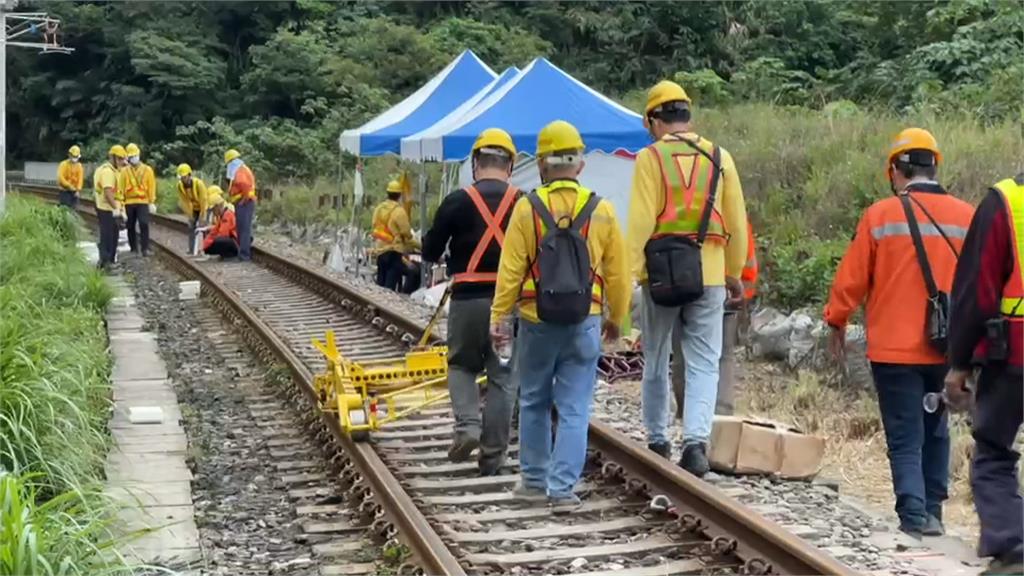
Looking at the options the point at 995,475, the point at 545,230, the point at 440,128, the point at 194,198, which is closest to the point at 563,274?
the point at 545,230

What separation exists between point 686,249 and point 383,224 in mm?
11131

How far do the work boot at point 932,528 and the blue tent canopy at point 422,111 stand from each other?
12307 mm

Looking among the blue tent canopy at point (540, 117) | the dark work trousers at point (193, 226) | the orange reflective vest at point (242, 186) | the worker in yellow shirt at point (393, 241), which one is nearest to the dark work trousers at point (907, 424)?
the blue tent canopy at point (540, 117)

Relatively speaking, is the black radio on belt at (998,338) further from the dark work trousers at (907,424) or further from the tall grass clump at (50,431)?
the tall grass clump at (50,431)

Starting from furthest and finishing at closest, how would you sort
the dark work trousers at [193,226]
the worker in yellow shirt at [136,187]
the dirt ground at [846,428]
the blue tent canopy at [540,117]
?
the dark work trousers at [193,226]
the worker in yellow shirt at [136,187]
the blue tent canopy at [540,117]
the dirt ground at [846,428]

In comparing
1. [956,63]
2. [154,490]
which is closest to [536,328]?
[154,490]

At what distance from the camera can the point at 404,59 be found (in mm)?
42188

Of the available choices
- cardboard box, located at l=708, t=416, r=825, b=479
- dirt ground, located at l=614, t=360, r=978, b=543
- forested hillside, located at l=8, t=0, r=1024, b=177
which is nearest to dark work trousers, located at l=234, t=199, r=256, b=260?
forested hillside, located at l=8, t=0, r=1024, b=177

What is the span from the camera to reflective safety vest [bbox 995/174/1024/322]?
523 centimetres

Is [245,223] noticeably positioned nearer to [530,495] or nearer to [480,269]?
[480,269]

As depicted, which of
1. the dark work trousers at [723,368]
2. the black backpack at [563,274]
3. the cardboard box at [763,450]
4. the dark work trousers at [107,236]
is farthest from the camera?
the dark work trousers at [107,236]

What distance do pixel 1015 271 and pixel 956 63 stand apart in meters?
18.4

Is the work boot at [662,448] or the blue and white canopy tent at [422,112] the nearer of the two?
the work boot at [662,448]

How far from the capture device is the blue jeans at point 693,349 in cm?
748
